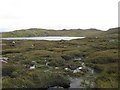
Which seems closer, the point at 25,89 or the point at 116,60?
the point at 25,89

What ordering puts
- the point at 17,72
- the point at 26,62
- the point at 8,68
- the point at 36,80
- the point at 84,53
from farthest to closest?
the point at 84,53 < the point at 26,62 < the point at 8,68 < the point at 17,72 < the point at 36,80

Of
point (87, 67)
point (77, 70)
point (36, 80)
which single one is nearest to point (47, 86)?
point (36, 80)

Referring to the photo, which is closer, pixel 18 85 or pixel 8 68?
pixel 18 85

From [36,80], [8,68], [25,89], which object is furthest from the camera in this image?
[8,68]

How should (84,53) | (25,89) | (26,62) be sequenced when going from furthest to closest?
(84,53) < (26,62) < (25,89)

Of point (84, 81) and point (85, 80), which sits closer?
point (84, 81)

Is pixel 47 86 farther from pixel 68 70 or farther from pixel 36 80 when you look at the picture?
pixel 68 70

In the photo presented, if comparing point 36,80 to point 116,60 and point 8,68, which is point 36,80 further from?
point 116,60

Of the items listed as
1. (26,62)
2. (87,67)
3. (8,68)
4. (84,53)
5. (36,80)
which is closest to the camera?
(36,80)

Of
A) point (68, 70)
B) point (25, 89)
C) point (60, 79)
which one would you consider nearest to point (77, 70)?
point (68, 70)
